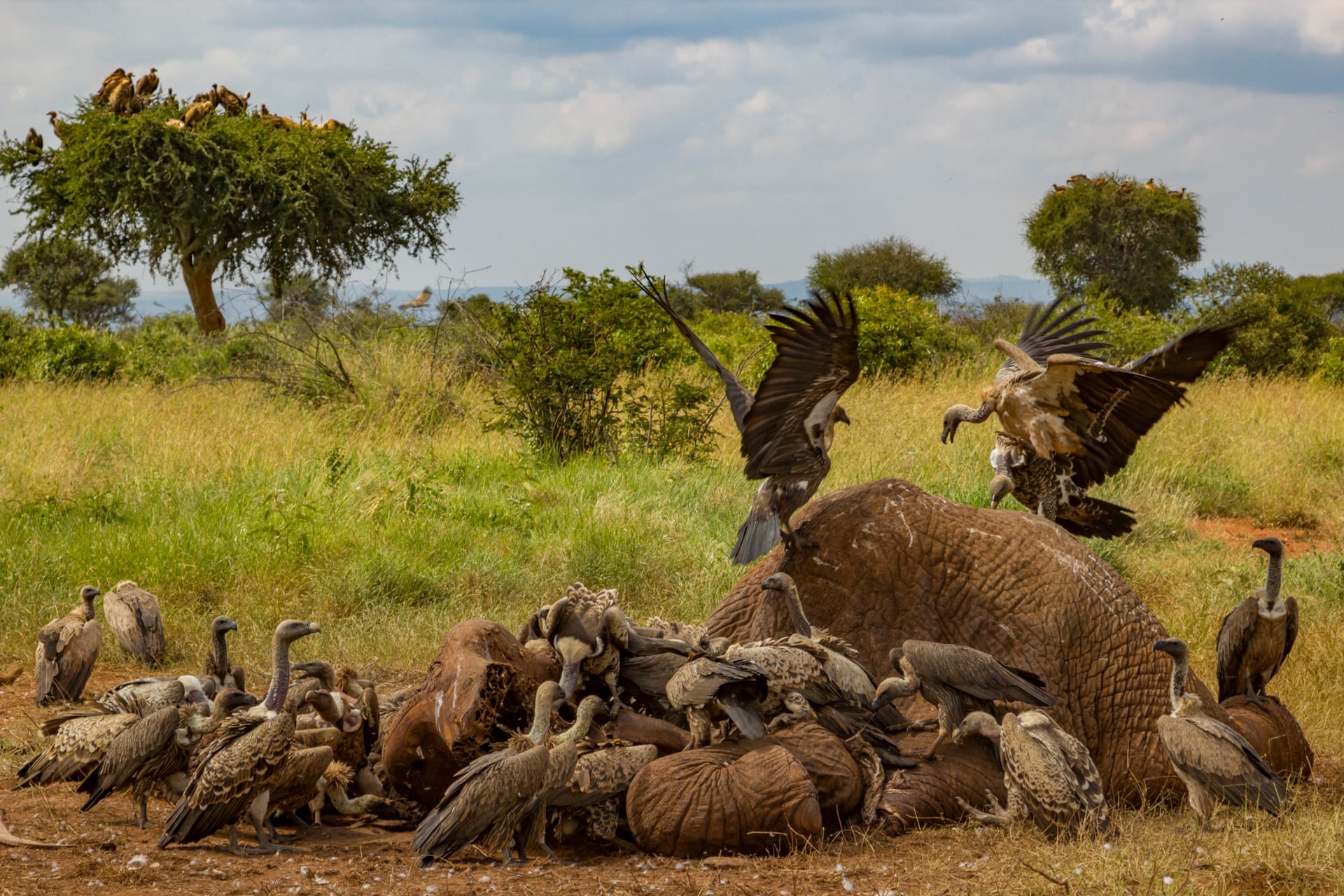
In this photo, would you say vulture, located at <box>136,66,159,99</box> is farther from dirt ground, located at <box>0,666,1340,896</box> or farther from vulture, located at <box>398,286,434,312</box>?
dirt ground, located at <box>0,666,1340,896</box>

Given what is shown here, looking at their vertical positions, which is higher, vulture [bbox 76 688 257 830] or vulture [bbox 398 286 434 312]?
Result: vulture [bbox 398 286 434 312]

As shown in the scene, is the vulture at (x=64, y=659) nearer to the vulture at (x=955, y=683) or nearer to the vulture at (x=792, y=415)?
the vulture at (x=792, y=415)

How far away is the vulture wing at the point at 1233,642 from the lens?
5.65 metres

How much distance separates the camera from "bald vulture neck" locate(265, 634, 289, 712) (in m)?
4.58

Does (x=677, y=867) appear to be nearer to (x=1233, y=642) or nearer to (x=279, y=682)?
(x=279, y=682)

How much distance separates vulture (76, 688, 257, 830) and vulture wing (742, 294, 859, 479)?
2.64m

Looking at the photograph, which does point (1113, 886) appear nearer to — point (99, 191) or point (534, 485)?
point (534, 485)

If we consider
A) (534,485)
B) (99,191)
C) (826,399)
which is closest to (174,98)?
(99,191)

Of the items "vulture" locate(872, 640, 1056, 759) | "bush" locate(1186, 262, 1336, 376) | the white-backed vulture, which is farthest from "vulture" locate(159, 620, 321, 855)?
"bush" locate(1186, 262, 1336, 376)

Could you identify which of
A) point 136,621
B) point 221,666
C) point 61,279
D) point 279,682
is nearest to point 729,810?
point 279,682

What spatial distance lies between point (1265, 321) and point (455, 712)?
717 inches

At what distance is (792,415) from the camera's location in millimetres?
5875

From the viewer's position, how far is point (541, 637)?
545 centimetres

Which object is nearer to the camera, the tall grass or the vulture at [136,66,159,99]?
the tall grass
